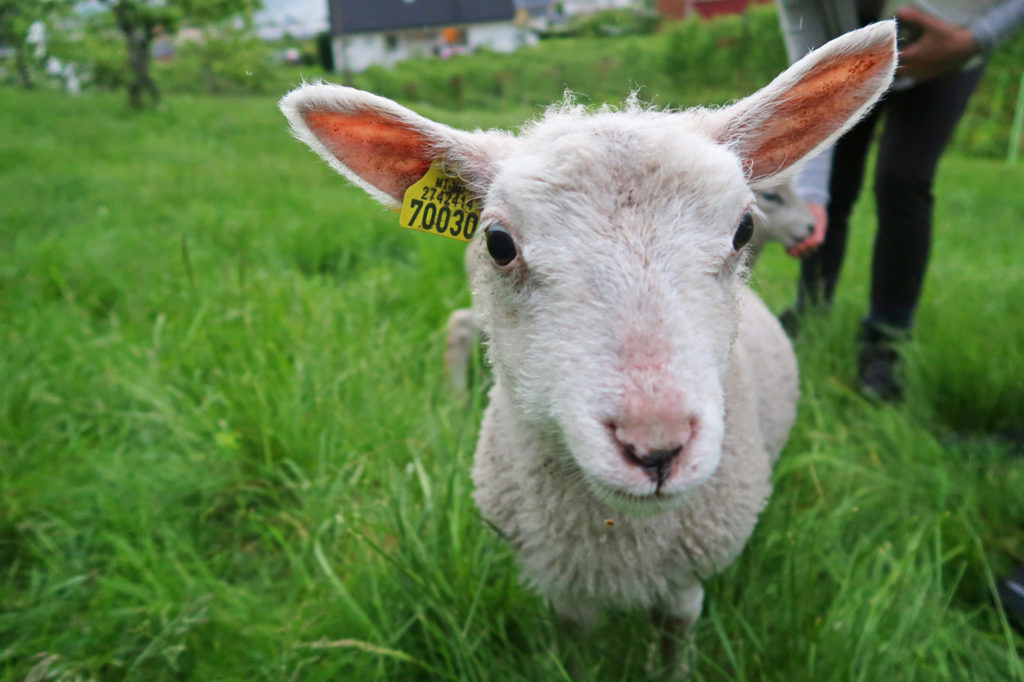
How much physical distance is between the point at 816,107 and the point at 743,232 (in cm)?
34

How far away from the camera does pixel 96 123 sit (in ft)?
27.4

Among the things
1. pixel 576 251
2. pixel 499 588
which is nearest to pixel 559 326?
pixel 576 251

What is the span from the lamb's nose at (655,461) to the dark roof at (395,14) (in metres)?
1.45

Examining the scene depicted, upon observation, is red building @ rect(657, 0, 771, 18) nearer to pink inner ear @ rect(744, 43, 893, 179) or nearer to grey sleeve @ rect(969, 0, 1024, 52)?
grey sleeve @ rect(969, 0, 1024, 52)

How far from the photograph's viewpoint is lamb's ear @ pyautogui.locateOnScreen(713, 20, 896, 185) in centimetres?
112

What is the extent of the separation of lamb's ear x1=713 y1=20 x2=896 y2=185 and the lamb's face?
0.44ft

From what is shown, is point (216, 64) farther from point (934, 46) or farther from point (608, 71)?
point (934, 46)

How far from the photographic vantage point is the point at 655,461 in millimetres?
907

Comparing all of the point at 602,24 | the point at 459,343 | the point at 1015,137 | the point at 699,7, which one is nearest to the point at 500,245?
the point at 602,24

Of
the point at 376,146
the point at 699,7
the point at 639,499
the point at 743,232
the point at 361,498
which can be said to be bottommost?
the point at 361,498

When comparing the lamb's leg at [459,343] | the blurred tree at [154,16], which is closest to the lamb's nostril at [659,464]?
the lamb's leg at [459,343]

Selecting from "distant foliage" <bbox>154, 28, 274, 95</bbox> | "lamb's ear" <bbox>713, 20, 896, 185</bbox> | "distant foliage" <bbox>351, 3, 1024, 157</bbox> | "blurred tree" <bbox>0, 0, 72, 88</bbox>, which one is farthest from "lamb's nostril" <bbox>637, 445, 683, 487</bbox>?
"blurred tree" <bbox>0, 0, 72, 88</bbox>

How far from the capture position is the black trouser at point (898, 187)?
91.0 inches

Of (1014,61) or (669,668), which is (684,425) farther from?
(1014,61)
